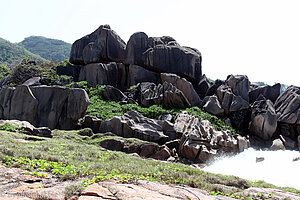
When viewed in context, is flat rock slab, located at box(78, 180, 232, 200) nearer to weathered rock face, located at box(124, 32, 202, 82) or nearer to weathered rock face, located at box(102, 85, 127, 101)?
weathered rock face, located at box(102, 85, 127, 101)

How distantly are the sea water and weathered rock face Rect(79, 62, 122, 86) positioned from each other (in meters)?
14.9

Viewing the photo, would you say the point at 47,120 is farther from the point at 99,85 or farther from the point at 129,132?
the point at 99,85

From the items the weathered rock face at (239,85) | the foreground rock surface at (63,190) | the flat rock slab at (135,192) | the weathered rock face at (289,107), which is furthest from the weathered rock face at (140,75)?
the flat rock slab at (135,192)

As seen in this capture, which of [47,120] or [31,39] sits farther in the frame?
[31,39]

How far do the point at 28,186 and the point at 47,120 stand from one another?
13.6 metres

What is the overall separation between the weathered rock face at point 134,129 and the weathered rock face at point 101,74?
9736mm

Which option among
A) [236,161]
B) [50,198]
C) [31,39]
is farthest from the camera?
[31,39]

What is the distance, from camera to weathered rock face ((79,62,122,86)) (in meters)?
26.9

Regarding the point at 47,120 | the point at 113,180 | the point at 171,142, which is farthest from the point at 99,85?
the point at 113,180

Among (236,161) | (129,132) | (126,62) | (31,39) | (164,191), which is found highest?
(31,39)

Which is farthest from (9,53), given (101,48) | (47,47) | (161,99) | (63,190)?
(63,190)

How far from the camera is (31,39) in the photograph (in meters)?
172

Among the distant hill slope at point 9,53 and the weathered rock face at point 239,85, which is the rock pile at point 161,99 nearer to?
the weathered rock face at point 239,85

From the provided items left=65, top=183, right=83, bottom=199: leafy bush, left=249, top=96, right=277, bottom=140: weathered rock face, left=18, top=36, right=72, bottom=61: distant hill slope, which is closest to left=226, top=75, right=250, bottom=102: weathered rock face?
left=249, top=96, right=277, bottom=140: weathered rock face
